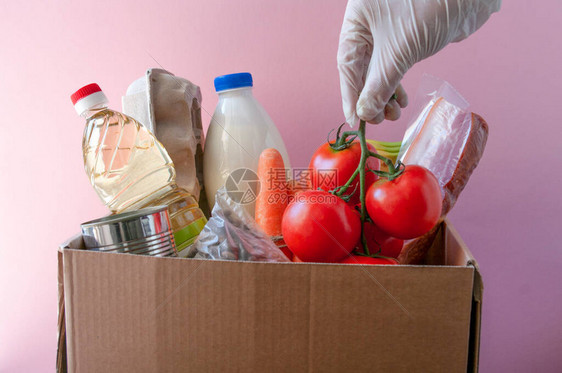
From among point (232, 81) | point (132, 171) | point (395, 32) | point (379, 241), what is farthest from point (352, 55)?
point (132, 171)

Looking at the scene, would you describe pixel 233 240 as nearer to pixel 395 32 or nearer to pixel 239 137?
pixel 239 137

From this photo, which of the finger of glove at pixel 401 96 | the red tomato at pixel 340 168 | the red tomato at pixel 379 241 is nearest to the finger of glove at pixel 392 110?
the finger of glove at pixel 401 96

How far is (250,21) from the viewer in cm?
92

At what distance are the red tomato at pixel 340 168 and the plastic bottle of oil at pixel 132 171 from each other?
217 mm

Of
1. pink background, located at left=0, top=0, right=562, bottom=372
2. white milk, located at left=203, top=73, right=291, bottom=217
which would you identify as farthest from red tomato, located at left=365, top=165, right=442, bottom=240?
pink background, located at left=0, top=0, right=562, bottom=372

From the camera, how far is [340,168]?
1.97ft

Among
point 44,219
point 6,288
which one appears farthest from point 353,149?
point 6,288

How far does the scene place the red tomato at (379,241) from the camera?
57 centimetres

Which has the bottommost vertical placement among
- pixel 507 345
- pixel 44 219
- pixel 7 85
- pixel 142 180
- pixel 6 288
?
pixel 507 345

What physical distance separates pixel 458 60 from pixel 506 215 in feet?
1.19

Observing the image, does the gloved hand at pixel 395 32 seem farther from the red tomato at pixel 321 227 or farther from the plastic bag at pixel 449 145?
the red tomato at pixel 321 227

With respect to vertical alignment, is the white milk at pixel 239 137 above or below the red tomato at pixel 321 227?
above

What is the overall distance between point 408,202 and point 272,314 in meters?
0.21

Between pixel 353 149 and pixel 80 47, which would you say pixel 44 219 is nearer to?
pixel 80 47
